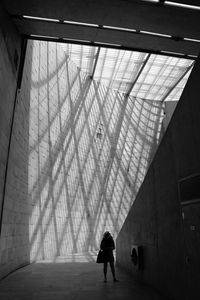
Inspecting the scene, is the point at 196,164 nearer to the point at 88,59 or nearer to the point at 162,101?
the point at 88,59

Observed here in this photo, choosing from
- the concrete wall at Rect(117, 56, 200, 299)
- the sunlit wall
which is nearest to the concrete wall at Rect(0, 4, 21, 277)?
the sunlit wall

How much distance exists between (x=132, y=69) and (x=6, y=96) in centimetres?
1521

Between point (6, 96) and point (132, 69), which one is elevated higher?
point (132, 69)

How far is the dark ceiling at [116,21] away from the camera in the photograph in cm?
739

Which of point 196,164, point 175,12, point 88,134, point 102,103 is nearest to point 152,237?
point 196,164

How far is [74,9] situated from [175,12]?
2816 mm

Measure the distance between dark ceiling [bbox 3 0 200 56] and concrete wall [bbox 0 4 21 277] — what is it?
597 millimetres

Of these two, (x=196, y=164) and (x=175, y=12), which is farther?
(x=175, y=12)

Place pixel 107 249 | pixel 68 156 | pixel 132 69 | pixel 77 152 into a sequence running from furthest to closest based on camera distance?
pixel 132 69 < pixel 77 152 < pixel 68 156 < pixel 107 249

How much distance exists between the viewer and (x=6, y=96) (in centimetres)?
789

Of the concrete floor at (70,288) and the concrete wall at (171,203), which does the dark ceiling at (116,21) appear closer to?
the concrete wall at (171,203)

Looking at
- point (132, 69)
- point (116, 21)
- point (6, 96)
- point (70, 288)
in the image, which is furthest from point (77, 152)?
point (70, 288)

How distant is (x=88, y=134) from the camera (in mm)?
21109

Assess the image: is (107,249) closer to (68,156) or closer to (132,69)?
(68,156)
